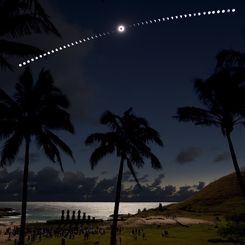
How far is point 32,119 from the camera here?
1084 inches

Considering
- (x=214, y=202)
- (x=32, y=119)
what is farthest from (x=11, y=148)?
(x=214, y=202)

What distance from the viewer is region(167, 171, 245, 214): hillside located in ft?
376

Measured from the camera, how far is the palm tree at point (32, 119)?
89.6 feet

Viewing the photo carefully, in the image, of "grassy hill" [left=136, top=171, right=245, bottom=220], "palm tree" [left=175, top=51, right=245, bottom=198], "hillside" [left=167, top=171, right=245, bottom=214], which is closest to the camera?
"palm tree" [left=175, top=51, right=245, bottom=198]

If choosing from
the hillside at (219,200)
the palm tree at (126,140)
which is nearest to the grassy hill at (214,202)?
the hillside at (219,200)

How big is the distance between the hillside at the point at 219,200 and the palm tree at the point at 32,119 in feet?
289

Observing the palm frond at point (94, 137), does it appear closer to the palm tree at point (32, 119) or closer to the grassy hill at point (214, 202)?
the palm tree at point (32, 119)

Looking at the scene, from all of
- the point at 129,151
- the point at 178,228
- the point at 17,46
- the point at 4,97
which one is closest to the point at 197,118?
the point at 129,151

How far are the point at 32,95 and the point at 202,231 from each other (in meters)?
43.6

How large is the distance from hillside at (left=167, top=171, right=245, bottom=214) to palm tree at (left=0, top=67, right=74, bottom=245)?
88.2m

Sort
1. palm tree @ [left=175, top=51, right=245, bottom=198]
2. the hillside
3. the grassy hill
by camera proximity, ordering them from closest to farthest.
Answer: palm tree @ [left=175, top=51, right=245, bottom=198], the grassy hill, the hillside

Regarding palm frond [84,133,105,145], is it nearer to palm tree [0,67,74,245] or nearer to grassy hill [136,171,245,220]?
palm tree [0,67,74,245]

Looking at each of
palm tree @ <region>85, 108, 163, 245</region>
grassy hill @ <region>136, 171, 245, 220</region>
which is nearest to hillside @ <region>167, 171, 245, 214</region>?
grassy hill @ <region>136, 171, 245, 220</region>

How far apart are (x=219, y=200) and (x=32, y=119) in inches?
4228
